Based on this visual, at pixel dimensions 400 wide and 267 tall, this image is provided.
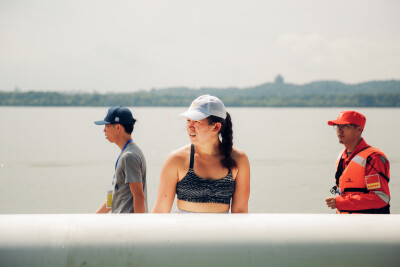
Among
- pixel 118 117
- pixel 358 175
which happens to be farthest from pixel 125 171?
pixel 358 175

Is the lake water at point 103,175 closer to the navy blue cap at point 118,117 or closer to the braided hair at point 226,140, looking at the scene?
the navy blue cap at point 118,117

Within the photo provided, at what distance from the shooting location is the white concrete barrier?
1764mm

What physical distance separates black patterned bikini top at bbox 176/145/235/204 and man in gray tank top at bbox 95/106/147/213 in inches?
17.2

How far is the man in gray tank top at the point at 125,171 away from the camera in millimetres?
2650

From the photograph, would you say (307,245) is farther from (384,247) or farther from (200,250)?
(200,250)

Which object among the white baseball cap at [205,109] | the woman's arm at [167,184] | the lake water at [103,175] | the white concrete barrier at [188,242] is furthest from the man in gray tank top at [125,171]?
the lake water at [103,175]

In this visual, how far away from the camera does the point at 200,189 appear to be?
7.43ft

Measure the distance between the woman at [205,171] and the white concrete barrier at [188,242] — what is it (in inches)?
15.8

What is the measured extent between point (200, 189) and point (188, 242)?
0.50 meters

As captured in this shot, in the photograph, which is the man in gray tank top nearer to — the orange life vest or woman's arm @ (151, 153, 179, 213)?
woman's arm @ (151, 153, 179, 213)

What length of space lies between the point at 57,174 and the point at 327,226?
11.4m

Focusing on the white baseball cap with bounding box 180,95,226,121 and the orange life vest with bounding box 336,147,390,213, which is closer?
the white baseball cap with bounding box 180,95,226,121

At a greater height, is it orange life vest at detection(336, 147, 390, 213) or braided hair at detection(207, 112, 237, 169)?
braided hair at detection(207, 112, 237, 169)

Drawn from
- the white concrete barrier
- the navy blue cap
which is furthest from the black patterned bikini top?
the navy blue cap
